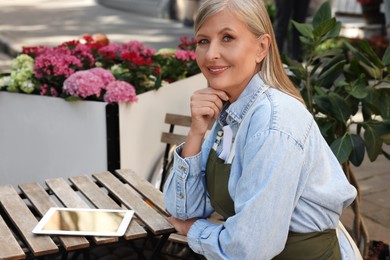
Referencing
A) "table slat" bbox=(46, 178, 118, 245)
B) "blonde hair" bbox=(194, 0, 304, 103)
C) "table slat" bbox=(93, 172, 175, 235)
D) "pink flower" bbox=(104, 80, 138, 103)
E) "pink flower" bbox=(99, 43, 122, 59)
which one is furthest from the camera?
"pink flower" bbox=(99, 43, 122, 59)

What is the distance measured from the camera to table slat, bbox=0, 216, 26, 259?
2.21 meters

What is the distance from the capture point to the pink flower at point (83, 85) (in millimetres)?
3814

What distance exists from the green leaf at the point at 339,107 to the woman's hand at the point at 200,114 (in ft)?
3.59

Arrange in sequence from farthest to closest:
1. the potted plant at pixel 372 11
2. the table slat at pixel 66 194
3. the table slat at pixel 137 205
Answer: the potted plant at pixel 372 11 < the table slat at pixel 66 194 < the table slat at pixel 137 205

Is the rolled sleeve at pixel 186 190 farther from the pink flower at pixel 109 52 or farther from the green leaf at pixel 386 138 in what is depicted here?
the pink flower at pixel 109 52

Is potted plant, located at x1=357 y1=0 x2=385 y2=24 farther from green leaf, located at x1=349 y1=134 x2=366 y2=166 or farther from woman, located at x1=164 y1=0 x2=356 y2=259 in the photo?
woman, located at x1=164 y1=0 x2=356 y2=259

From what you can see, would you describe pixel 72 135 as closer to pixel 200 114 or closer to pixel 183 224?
pixel 183 224

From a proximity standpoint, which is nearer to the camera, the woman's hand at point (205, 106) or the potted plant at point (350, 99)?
the woman's hand at point (205, 106)

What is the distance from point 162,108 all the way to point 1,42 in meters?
7.51

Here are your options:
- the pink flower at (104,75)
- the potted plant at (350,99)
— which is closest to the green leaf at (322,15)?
the potted plant at (350,99)

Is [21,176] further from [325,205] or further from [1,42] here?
[1,42]

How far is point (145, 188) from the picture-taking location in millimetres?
2922

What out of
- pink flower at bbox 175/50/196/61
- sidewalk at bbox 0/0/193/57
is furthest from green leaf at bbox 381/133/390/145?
sidewalk at bbox 0/0/193/57

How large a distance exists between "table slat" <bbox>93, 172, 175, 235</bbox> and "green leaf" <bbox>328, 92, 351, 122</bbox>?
3.42 ft
